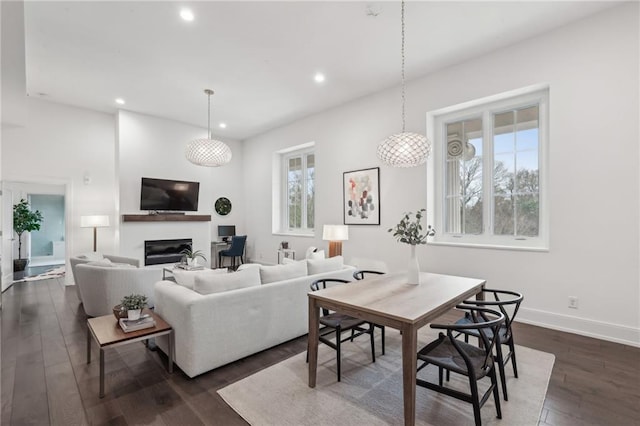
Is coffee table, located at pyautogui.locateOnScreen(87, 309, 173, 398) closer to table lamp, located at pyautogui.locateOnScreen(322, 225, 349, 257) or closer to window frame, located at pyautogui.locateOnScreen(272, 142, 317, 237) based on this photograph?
table lamp, located at pyautogui.locateOnScreen(322, 225, 349, 257)

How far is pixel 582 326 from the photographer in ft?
10.5

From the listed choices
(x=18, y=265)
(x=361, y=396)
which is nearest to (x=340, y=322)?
(x=361, y=396)

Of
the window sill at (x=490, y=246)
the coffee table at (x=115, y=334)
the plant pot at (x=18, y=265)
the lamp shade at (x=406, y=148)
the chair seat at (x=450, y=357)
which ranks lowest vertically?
the plant pot at (x=18, y=265)

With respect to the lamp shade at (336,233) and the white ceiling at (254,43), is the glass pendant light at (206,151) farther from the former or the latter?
the lamp shade at (336,233)

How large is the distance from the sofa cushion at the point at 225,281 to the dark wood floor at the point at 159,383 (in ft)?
2.23

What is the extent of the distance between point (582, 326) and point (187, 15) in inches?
210

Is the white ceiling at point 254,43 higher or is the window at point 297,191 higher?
the white ceiling at point 254,43

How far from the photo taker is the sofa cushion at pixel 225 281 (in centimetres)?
255

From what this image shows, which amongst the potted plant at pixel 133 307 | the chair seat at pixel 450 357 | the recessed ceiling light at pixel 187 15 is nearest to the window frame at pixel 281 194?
the recessed ceiling light at pixel 187 15

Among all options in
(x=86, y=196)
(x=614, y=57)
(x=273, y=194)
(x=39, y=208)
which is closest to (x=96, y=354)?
(x=86, y=196)

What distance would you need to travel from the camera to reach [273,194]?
23.8 feet

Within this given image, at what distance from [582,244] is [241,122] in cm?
621

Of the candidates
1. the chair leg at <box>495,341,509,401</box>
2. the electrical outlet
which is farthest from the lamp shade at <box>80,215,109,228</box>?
the electrical outlet

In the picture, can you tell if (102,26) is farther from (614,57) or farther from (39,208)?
(39,208)
